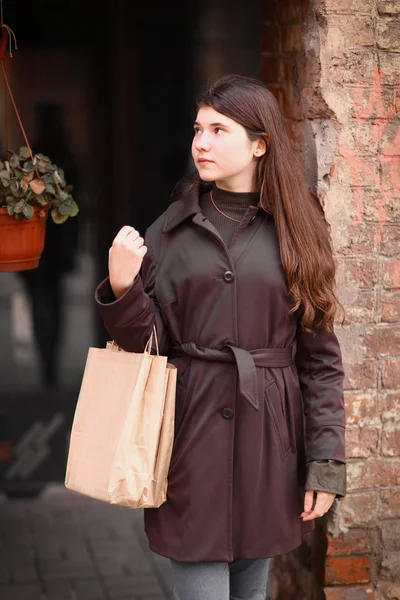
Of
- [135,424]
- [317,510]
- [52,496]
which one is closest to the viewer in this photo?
[135,424]

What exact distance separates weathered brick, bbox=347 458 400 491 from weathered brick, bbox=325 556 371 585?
271mm

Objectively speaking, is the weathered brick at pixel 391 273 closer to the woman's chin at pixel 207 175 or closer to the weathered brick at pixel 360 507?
the weathered brick at pixel 360 507

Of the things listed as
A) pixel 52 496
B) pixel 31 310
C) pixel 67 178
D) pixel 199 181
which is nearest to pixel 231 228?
pixel 199 181

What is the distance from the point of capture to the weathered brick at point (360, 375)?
3.65m

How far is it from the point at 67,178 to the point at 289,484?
2.34 metres

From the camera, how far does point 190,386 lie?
117 inches

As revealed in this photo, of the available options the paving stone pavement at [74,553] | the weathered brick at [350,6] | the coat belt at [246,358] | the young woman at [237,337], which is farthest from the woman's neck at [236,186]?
the paving stone pavement at [74,553]

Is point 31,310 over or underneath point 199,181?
underneath

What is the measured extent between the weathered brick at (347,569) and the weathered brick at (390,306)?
881mm

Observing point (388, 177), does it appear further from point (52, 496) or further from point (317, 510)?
point (52, 496)

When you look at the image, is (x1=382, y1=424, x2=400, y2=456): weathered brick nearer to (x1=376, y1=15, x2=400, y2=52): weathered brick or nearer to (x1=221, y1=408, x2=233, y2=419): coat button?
(x1=221, y1=408, x2=233, y2=419): coat button

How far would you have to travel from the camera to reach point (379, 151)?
11.7ft

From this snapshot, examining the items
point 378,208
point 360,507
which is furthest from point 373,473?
point 378,208

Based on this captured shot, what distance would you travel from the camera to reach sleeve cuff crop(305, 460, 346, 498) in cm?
300
